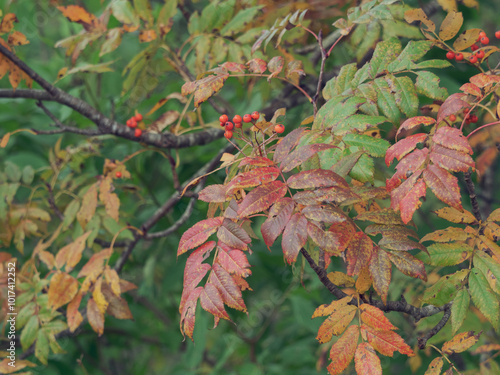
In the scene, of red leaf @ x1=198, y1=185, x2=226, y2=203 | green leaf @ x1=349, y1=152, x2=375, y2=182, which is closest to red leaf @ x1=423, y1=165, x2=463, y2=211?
green leaf @ x1=349, y1=152, x2=375, y2=182

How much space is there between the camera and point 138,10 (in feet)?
6.18

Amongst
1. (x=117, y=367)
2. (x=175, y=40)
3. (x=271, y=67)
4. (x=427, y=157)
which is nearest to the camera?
(x=427, y=157)

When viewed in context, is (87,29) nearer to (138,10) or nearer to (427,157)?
(138,10)

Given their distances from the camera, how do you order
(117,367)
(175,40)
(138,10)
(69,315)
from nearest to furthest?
(69,315), (138,10), (175,40), (117,367)

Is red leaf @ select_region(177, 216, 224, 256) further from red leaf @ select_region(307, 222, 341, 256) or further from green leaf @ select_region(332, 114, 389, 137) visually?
green leaf @ select_region(332, 114, 389, 137)

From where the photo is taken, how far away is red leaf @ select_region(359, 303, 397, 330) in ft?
3.54

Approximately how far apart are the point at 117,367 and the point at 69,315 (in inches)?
97.5

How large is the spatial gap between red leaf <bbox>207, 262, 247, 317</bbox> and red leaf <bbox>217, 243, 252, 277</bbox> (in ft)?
0.05

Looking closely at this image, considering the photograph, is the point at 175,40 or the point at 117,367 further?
the point at 117,367

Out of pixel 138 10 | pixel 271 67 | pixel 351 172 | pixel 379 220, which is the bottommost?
pixel 379 220

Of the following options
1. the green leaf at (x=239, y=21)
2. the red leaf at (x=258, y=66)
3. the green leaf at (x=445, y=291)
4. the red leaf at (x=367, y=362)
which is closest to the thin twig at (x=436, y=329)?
the green leaf at (x=445, y=291)

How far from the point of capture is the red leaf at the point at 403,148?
1.02m

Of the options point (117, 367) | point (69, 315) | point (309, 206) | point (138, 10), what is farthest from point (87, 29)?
point (117, 367)

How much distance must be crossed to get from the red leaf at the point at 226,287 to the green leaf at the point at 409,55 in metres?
0.74
